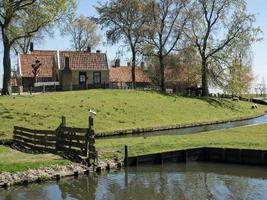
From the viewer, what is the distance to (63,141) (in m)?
27.2

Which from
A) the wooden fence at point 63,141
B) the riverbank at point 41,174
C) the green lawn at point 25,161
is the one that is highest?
the wooden fence at point 63,141

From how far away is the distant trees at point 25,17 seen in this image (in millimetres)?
51469

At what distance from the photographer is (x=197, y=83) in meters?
88.4

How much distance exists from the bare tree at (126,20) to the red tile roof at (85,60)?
11.2 feet

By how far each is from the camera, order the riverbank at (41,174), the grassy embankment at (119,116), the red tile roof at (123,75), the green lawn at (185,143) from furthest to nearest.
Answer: the red tile roof at (123,75), the grassy embankment at (119,116), the green lawn at (185,143), the riverbank at (41,174)

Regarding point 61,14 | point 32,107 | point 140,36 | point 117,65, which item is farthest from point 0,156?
point 117,65

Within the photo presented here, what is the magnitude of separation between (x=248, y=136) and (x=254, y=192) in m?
12.4

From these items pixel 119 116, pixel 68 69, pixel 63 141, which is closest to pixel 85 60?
pixel 68 69

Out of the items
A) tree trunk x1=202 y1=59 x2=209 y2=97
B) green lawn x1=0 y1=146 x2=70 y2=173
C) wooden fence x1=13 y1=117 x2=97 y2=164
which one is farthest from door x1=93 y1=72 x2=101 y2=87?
green lawn x1=0 y1=146 x2=70 y2=173

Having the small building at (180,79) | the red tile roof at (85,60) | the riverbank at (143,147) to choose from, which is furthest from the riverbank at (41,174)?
the small building at (180,79)

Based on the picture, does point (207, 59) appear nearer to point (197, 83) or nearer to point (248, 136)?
point (197, 83)

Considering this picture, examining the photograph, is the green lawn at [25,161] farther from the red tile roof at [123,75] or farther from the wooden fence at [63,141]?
the red tile roof at [123,75]

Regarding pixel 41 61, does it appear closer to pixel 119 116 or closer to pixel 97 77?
pixel 97 77

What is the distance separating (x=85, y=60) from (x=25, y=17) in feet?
70.1
